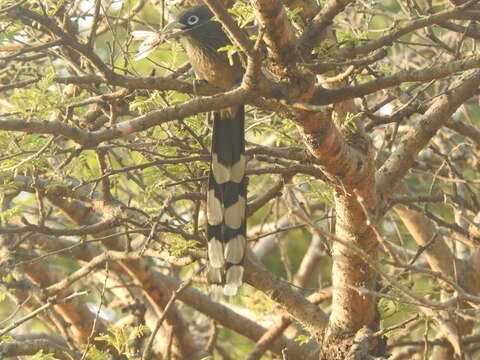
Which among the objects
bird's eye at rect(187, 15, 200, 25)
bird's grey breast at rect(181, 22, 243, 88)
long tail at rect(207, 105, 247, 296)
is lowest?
long tail at rect(207, 105, 247, 296)

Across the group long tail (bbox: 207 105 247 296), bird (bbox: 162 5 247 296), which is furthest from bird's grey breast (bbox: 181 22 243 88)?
long tail (bbox: 207 105 247 296)

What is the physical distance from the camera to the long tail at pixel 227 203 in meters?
3.84

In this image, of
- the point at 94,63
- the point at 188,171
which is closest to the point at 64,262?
the point at 188,171

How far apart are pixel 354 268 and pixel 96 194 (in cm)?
170

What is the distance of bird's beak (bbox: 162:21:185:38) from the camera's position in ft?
12.1

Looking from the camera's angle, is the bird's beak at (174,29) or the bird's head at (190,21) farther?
the bird's head at (190,21)

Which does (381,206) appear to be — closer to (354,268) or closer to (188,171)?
(354,268)

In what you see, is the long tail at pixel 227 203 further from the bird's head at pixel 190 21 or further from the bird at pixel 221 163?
the bird's head at pixel 190 21

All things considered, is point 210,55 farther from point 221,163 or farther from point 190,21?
point 221,163

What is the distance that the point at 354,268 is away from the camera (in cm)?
365

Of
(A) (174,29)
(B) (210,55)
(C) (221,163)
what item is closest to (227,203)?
(C) (221,163)

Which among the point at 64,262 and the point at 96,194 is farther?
the point at 64,262

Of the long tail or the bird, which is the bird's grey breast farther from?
the long tail

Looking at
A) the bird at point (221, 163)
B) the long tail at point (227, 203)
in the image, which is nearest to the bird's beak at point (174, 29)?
the bird at point (221, 163)
